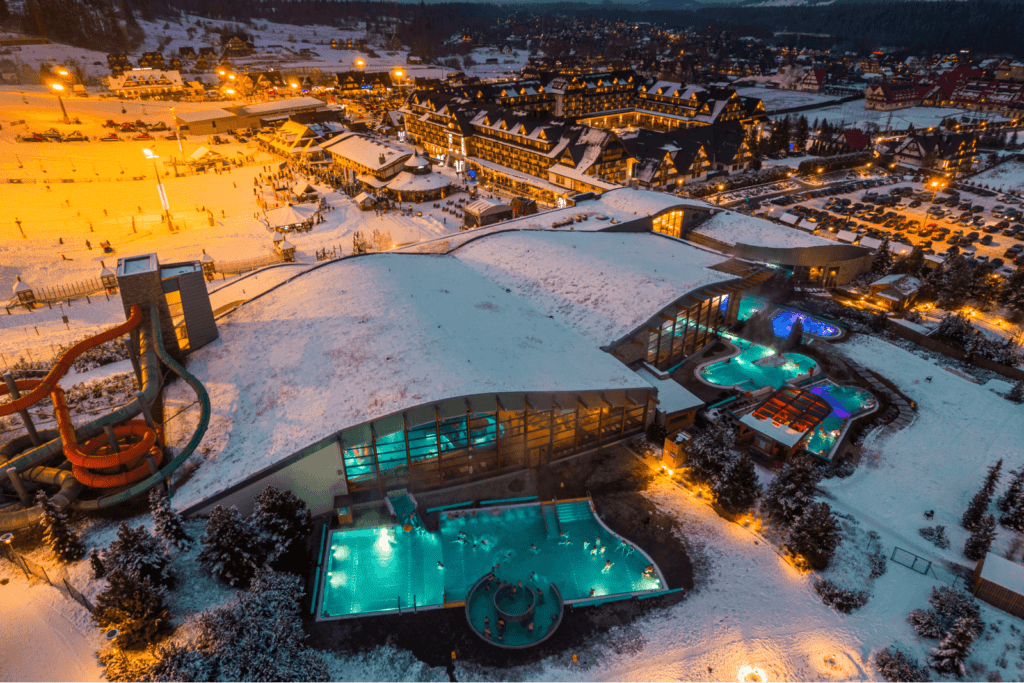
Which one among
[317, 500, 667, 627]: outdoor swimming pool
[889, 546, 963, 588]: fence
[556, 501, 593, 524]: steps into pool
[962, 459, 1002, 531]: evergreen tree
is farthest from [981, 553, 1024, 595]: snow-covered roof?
[556, 501, 593, 524]: steps into pool

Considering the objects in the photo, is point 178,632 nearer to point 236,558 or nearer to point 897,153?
point 236,558

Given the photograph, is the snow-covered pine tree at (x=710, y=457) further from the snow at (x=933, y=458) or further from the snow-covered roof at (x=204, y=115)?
the snow-covered roof at (x=204, y=115)

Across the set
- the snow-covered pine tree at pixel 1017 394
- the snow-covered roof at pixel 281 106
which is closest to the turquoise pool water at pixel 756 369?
the snow-covered pine tree at pixel 1017 394

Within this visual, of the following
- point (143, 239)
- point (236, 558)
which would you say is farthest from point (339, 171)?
point (236, 558)

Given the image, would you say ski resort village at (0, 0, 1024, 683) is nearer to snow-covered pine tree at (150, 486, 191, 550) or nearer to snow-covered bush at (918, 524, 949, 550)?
snow-covered pine tree at (150, 486, 191, 550)

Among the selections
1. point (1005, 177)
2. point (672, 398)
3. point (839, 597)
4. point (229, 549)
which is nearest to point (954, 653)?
point (839, 597)

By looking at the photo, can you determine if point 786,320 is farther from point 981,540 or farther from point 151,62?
point 151,62
